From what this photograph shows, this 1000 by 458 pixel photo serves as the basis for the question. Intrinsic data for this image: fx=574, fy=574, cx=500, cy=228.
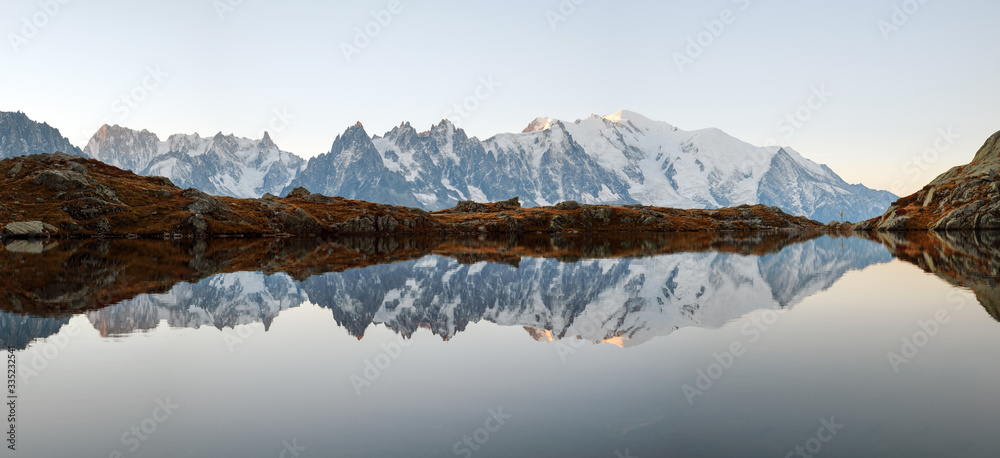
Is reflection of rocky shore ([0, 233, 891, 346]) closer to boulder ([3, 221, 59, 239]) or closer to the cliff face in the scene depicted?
boulder ([3, 221, 59, 239])

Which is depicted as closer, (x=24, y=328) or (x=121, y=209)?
(x=24, y=328)

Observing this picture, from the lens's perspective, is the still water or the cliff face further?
the cliff face

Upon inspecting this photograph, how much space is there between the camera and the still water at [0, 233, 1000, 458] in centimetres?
1505

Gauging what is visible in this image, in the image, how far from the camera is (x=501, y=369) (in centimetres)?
2266

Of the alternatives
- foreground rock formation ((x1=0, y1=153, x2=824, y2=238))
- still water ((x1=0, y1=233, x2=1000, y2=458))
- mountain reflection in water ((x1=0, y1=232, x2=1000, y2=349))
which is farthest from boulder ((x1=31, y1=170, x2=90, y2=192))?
still water ((x1=0, y1=233, x2=1000, y2=458))

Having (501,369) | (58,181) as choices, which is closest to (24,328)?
(501,369)

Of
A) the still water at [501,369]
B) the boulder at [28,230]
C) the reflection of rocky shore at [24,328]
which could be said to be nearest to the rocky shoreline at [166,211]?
the boulder at [28,230]

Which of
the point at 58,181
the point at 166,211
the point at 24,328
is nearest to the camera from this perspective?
the point at 24,328

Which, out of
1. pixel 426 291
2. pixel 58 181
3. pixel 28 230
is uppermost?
pixel 58 181

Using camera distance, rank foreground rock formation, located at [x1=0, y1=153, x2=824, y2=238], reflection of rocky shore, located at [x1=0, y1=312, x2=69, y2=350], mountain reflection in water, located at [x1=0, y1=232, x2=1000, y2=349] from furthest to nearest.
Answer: foreground rock formation, located at [x1=0, y1=153, x2=824, y2=238] < mountain reflection in water, located at [x1=0, y1=232, x2=1000, y2=349] < reflection of rocky shore, located at [x1=0, y1=312, x2=69, y2=350]

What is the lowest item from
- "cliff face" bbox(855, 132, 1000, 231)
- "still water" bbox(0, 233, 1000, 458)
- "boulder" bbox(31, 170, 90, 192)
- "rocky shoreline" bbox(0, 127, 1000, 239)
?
"cliff face" bbox(855, 132, 1000, 231)

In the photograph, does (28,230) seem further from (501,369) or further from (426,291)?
(501,369)

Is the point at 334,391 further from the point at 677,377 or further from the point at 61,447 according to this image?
the point at 677,377

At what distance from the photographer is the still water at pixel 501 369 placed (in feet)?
49.4
